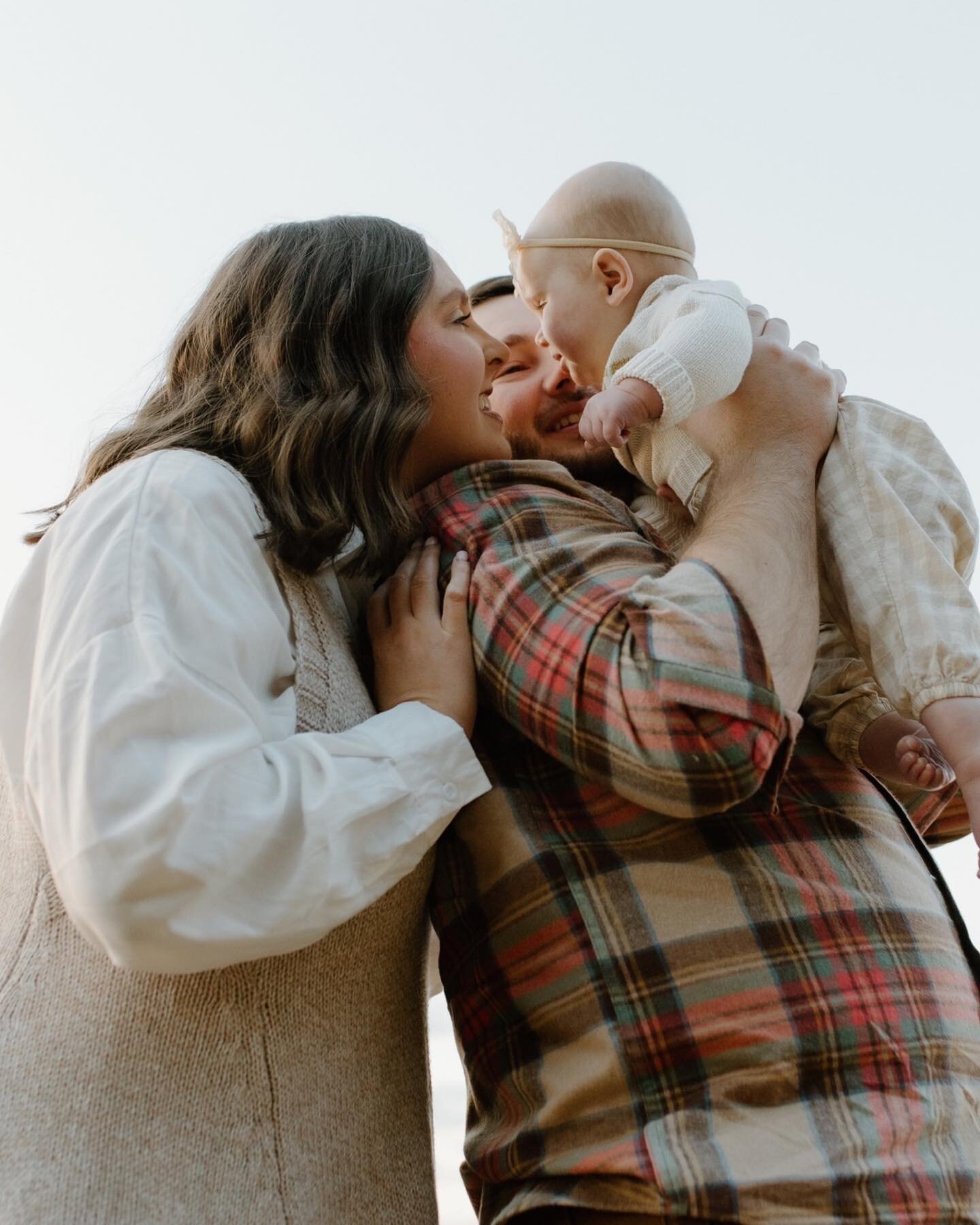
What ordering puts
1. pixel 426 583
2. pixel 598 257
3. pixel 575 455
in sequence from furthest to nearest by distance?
1. pixel 575 455
2. pixel 598 257
3. pixel 426 583

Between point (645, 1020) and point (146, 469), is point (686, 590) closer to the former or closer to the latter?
point (645, 1020)

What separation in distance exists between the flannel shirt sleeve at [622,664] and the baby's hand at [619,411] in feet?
0.65

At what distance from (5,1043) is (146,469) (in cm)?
72

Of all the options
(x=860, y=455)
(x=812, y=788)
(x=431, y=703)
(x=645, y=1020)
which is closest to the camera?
(x=645, y=1020)

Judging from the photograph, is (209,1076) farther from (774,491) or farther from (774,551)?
(774,491)

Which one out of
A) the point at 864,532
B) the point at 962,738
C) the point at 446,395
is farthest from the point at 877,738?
the point at 446,395

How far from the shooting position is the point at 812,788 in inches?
72.9

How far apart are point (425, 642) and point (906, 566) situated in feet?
2.56

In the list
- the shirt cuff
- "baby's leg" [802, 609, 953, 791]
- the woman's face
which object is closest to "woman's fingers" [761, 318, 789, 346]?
the woman's face

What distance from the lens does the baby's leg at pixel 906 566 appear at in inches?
73.5

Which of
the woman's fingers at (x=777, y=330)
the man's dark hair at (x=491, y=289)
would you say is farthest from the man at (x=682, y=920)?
the man's dark hair at (x=491, y=289)

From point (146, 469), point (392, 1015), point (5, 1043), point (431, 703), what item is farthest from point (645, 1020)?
point (146, 469)

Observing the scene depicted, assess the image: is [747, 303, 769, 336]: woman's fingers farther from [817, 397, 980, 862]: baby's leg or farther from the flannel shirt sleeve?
the flannel shirt sleeve

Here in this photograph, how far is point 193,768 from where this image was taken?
1.33 meters
